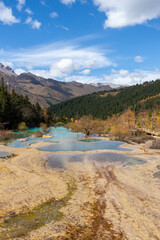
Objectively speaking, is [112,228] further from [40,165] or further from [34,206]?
[40,165]

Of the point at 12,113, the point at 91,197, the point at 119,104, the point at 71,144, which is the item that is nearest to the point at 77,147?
the point at 71,144

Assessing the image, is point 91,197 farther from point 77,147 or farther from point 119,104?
point 119,104

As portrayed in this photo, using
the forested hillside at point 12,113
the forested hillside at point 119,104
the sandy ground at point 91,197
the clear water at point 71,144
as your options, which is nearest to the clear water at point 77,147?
the clear water at point 71,144

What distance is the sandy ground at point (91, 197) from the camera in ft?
26.5

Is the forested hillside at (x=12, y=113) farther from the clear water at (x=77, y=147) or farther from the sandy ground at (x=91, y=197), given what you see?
the sandy ground at (x=91, y=197)

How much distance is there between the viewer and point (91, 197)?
38.3ft

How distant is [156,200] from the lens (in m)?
11.1

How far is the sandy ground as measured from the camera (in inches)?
317

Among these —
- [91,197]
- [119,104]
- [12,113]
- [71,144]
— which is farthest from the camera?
[119,104]

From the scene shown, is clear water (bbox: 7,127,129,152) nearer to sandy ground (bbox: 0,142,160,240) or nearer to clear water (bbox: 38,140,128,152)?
clear water (bbox: 38,140,128,152)

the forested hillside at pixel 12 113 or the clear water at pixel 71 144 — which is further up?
the forested hillside at pixel 12 113

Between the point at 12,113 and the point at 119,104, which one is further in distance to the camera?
the point at 119,104

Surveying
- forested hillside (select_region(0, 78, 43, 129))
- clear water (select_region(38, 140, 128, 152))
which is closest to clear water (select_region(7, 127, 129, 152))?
clear water (select_region(38, 140, 128, 152))

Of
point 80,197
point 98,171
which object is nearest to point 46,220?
point 80,197
